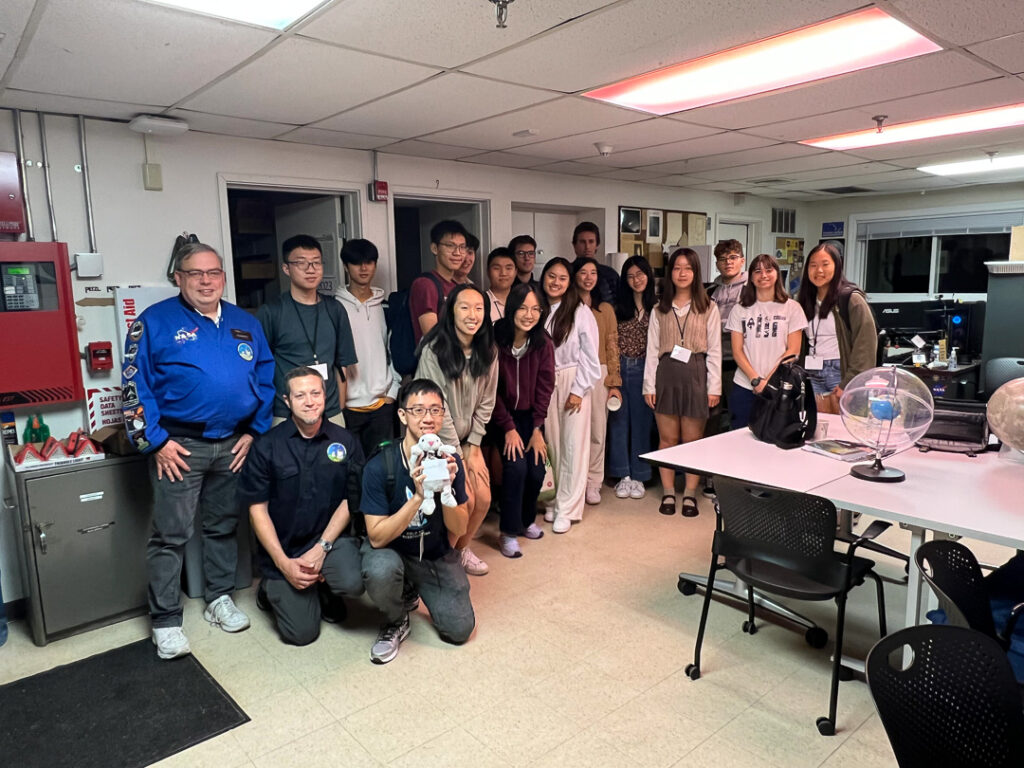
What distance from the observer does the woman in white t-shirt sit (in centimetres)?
384

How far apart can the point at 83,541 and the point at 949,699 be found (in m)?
3.07

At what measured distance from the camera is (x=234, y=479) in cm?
292

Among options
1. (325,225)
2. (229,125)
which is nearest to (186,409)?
(229,125)

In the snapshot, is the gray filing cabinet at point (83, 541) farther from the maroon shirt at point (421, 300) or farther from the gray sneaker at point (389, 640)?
the maroon shirt at point (421, 300)

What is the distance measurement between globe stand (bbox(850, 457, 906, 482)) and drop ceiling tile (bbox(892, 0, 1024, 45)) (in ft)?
4.86

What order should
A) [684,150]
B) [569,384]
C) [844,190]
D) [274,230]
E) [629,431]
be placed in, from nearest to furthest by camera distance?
1. [569,384]
2. [684,150]
3. [629,431]
4. [274,230]
5. [844,190]

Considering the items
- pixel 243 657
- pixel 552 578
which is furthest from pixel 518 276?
pixel 243 657

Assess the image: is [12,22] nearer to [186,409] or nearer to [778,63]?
[186,409]

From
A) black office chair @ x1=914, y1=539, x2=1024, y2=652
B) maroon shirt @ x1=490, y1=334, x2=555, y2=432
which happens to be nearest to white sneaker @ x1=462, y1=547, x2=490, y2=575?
maroon shirt @ x1=490, y1=334, x2=555, y2=432

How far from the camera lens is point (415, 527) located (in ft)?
8.66

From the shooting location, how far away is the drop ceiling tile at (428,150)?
3.92m

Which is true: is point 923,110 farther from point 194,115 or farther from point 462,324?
point 194,115

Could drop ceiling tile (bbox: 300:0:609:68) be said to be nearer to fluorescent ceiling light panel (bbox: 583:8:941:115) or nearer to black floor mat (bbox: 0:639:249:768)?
fluorescent ceiling light panel (bbox: 583:8:941:115)

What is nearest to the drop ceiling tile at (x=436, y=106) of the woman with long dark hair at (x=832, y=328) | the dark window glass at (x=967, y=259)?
the woman with long dark hair at (x=832, y=328)
